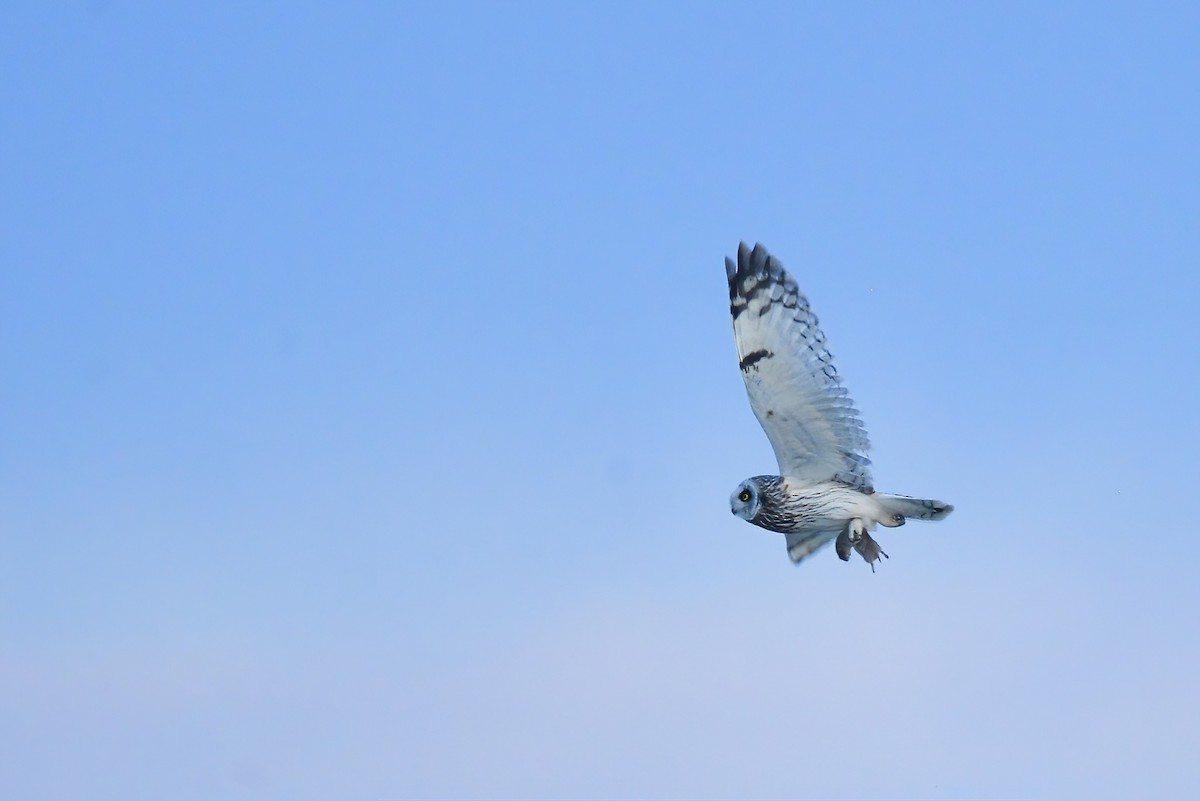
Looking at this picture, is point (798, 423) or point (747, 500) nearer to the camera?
point (798, 423)

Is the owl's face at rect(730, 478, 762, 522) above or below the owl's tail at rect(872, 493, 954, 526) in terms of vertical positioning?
above

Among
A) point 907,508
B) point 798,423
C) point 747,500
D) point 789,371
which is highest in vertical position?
point 789,371

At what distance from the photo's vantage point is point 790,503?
17.3 metres

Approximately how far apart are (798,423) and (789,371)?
22.4 inches

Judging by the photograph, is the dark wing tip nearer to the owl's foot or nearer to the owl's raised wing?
the owl's raised wing

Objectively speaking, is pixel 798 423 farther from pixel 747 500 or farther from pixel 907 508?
pixel 907 508

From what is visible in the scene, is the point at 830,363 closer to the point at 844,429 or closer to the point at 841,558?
the point at 844,429

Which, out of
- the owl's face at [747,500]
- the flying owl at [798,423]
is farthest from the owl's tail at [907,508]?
the owl's face at [747,500]

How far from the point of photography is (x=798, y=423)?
55.9ft

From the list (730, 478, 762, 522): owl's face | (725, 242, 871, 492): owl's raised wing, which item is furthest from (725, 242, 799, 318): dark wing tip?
Answer: (730, 478, 762, 522): owl's face

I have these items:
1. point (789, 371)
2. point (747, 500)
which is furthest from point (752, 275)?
point (747, 500)

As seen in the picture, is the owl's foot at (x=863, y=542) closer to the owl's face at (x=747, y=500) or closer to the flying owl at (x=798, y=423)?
the flying owl at (x=798, y=423)

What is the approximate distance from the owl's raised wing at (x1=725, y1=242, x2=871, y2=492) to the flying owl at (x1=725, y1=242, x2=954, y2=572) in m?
0.01

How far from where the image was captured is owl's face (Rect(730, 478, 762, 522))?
1733cm
